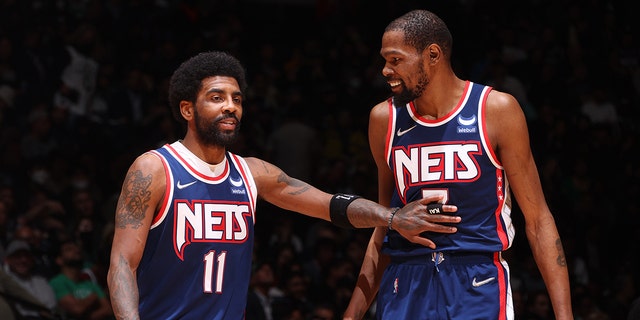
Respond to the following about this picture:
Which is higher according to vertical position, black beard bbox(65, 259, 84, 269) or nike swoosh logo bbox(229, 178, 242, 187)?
nike swoosh logo bbox(229, 178, 242, 187)

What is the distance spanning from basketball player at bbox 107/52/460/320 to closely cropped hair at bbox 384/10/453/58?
2.53ft

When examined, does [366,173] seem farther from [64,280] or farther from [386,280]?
[386,280]

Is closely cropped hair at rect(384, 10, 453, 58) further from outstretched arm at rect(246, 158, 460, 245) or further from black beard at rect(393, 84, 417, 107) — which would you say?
outstretched arm at rect(246, 158, 460, 245)

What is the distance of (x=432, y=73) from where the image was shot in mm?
4855

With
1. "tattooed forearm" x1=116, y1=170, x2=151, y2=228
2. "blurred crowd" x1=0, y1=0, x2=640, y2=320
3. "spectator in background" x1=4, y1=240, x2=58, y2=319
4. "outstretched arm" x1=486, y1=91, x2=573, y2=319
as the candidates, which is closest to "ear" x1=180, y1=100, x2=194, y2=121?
"tattooed forearm" x1=116, y1=170, x2=151, y2=228

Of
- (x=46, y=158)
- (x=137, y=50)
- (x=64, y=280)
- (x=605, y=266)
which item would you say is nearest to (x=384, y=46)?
(x=64, y=280)

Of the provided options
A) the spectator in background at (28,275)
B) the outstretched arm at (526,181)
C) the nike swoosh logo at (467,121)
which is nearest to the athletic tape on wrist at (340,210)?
the nike swoosh logo at (467,121)

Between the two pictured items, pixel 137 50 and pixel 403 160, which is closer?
pixel 403 160

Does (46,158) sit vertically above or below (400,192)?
above

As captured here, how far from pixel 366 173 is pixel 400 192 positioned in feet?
21.4

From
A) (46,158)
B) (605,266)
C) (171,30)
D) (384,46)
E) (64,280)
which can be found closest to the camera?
(384,46)

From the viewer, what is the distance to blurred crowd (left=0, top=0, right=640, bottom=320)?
982cm

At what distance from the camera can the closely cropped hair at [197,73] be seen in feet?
16.5

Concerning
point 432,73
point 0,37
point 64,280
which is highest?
point 0,37
